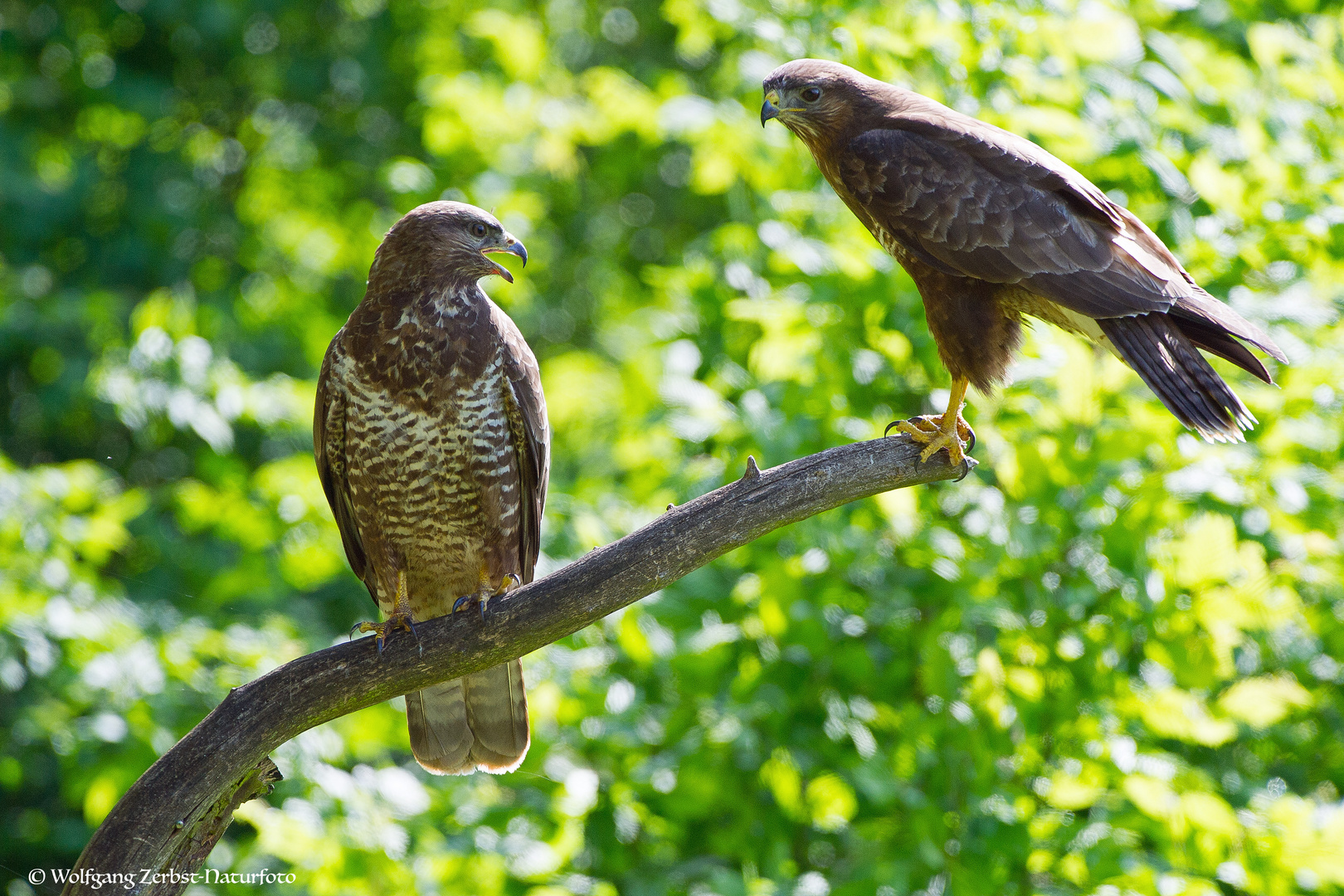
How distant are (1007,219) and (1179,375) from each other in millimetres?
590

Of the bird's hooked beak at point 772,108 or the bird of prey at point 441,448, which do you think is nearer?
the bird of prey at point 441,448

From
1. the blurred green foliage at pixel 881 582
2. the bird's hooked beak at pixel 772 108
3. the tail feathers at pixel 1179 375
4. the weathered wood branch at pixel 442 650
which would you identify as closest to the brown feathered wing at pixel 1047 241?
the tail feathers at pixel 1179 375

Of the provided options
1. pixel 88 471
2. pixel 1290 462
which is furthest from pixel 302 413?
pixel 1290 462

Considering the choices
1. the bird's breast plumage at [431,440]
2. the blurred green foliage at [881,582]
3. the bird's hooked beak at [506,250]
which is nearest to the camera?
the bird's breast plumage at [431,440]

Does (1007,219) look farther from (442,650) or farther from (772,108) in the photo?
(442,650)

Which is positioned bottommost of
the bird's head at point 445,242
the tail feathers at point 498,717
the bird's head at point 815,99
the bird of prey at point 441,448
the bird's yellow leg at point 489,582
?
the tail feathers at point 498,717

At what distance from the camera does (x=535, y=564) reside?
12.5ft

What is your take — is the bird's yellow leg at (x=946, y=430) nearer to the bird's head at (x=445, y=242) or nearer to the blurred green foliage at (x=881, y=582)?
the blurred green foliage at (x=881, y=582)

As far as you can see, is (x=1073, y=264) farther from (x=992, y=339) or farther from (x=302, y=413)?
(x=302, y=413)

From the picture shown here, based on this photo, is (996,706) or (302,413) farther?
(302,413)

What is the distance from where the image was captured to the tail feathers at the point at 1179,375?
2805 millimetres

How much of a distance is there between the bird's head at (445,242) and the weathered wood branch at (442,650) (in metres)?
0.92

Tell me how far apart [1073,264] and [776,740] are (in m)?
2.00

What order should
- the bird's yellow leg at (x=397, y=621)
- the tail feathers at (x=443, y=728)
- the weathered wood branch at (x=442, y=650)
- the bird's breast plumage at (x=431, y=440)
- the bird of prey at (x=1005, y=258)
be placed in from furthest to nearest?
the tail feathers at (x=443, y=728), the bird's breast plumage at (x=431, y=440), the bird's yellow leg at (x=397, y=621), the bird of prey at (x=1005, y=258), the weathered wood branch at (x=442, y=650)
